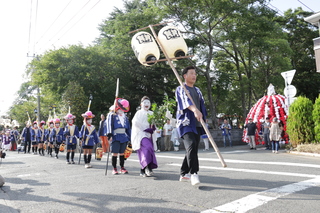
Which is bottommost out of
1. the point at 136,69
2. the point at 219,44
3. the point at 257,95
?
the point at 257,95

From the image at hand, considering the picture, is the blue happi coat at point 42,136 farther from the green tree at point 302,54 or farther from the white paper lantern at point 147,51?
Answer: the green tree at point 302,54

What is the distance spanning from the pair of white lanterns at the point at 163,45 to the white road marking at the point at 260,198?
356 centimetres

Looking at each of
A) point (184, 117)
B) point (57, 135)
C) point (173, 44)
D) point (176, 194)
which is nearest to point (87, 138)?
point (57, 135)

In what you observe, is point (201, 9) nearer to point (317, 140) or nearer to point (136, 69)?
point (136, 69)

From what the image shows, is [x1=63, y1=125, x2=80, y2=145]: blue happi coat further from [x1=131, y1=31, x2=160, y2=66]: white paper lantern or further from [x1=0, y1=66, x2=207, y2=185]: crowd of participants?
[x1=131, y1=31, x2=160, y2=66]: white paper lantern

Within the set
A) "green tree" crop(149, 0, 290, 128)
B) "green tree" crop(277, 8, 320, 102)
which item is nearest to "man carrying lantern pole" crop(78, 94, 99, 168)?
"green tree" crop(149, 0, 290, 128)

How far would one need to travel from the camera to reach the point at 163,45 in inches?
A: 264

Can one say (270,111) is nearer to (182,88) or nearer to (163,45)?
(163,45)

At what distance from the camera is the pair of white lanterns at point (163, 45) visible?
6.66 metres

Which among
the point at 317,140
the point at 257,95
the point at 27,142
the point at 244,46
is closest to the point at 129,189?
the point at 317,140

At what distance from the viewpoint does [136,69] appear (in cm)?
2852

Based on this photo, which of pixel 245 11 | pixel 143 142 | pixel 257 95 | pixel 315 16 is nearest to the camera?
pixel 143 142

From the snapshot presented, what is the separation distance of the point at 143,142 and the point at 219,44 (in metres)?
22.5

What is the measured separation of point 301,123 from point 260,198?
9591 mm
